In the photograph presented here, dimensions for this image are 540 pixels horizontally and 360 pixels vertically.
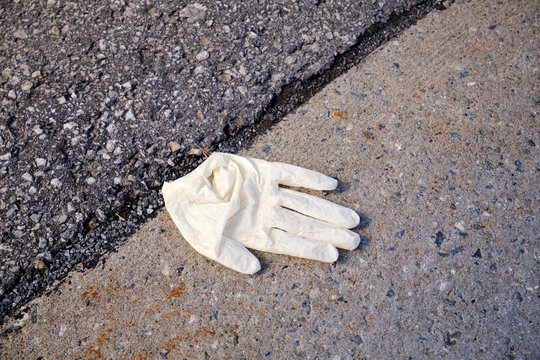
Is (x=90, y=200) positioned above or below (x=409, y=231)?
above

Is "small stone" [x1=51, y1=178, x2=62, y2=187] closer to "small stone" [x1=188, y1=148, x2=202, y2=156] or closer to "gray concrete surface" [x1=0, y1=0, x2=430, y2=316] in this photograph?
"gray concrete surface" [x1=0, y1=0, x2=430, y2=316]

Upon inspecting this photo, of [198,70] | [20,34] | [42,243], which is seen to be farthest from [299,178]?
[20,34]

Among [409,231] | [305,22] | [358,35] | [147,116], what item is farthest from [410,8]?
[147,116]

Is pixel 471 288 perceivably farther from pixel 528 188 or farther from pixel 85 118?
pixel 85 118

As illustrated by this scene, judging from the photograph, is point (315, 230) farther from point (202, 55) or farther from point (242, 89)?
point (202, 55)

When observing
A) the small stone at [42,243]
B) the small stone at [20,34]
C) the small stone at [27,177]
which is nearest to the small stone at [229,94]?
the small stone at [27,177]

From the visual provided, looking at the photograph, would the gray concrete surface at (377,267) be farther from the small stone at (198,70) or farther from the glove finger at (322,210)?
the small stone at (198,70)

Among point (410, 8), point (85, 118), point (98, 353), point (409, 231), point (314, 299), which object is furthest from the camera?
point (410, 8)
